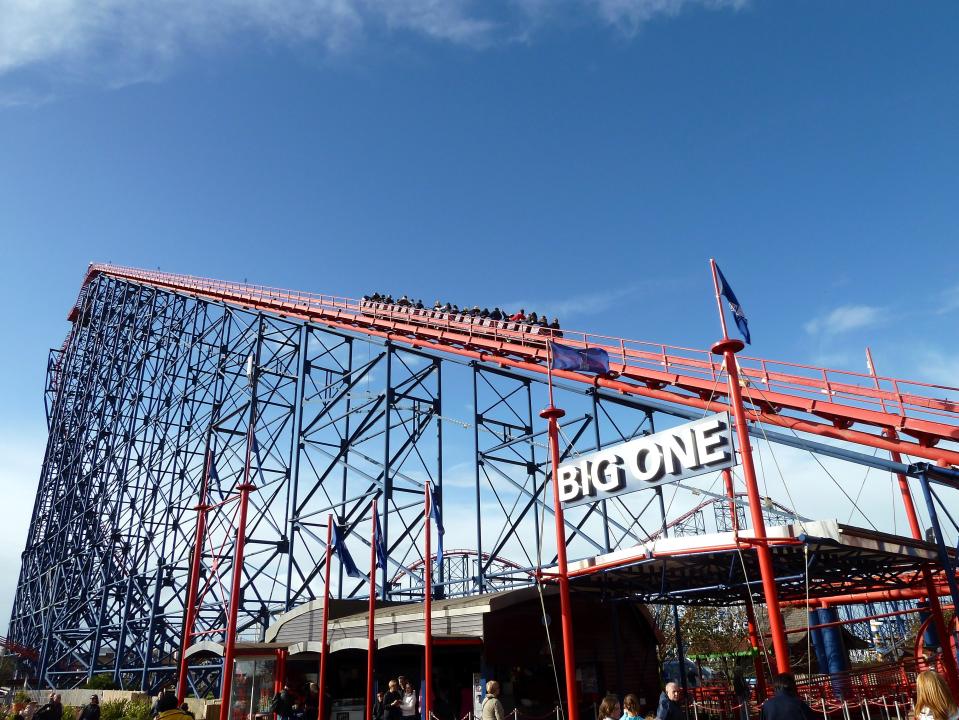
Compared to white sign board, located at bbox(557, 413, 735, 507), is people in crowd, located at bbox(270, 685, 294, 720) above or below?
below

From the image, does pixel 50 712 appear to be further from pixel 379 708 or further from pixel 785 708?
pixel 785 708

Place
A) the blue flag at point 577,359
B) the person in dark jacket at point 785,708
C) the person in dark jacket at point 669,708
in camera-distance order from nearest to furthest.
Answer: the person in dark jacket at point 785,708 < the person in dark jacket at point 669,708 < the blue flag at point 577,359

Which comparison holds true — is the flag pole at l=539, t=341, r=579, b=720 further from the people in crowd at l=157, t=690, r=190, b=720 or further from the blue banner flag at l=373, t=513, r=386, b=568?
the blue banner flag at l=373, t=513, r=386, b=568

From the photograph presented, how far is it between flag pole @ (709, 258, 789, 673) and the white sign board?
5.32 feet

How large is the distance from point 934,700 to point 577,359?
10.8 meters

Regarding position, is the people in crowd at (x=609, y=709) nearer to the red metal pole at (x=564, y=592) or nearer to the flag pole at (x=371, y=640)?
the red metal pole at (x=564, y=592)

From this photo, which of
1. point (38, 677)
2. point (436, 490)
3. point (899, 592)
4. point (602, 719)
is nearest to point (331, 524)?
point (436, 490)

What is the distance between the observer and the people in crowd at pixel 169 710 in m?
7.65

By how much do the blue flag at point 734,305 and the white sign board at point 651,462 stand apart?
4.32 feet

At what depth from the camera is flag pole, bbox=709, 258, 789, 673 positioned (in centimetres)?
803

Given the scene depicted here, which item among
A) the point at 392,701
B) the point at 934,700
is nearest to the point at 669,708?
the point at 934,700

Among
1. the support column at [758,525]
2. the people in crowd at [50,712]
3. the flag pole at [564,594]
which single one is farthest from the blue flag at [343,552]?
the support column at [758,525]

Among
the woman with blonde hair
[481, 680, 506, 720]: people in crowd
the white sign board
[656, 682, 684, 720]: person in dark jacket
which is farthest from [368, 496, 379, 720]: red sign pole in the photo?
the woman with blonde hair

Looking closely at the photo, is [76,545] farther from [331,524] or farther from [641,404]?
[641,404]
